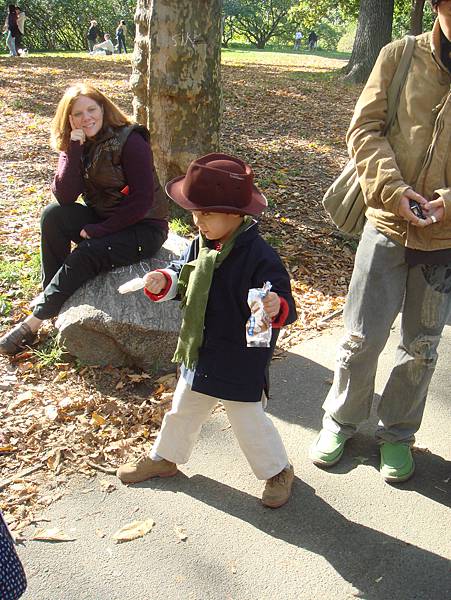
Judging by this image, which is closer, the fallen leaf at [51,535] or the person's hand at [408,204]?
the person's hand at [408,204]

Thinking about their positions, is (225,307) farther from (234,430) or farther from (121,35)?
(121,35)

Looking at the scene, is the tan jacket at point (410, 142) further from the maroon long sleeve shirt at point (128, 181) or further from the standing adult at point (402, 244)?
the maroon long sleeve shirt at point (128, 181)

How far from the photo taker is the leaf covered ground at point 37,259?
3469 mm

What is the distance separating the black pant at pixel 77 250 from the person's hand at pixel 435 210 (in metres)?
2.16

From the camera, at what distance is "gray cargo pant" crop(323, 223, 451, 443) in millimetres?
2896

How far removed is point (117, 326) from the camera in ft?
13.2

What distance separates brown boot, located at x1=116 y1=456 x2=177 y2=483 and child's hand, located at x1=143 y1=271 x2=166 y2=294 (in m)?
0.93

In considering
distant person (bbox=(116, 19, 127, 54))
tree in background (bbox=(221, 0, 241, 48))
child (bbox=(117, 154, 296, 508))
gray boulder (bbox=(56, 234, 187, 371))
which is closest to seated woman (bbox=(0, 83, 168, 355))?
gray boulder (bbox=(56, 234, 187, 371))

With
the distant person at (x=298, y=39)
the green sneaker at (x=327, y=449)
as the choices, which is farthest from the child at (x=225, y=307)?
the distant person at (x=298, y=39)

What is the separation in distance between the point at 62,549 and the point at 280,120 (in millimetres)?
9324

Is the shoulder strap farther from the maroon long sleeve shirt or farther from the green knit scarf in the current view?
the maroon long sleeve shirt

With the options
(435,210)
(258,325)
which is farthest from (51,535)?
(435,210)

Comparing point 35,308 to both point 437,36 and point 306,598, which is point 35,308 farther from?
point 437,36

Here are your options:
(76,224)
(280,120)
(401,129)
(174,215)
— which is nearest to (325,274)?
(174,215)
